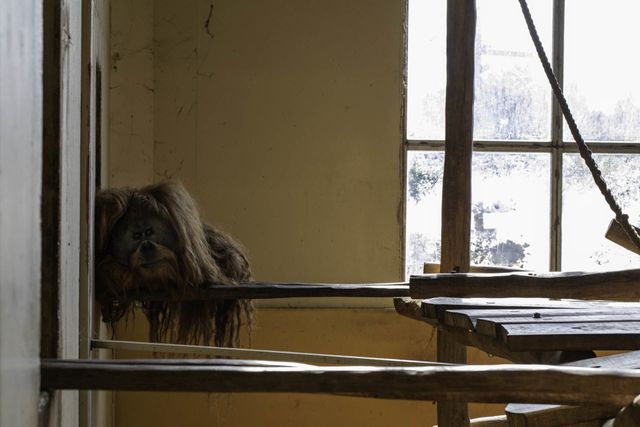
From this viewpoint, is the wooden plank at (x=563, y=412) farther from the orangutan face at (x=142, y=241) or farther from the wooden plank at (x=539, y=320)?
the orangutan face at (x=142, y=241)

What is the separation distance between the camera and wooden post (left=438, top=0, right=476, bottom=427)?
2961 millimetres

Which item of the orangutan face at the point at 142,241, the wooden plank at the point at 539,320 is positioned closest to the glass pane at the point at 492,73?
the orangutan face at the point at 142,241

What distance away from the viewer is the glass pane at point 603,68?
4.25 m

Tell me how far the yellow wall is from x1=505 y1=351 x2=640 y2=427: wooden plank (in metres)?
2.35

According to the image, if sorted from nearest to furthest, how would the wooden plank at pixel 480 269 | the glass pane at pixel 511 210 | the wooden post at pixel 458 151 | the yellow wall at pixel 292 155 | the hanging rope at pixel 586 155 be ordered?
1. the hanging rope at pixel 586 155
2. the wooden post at pixel 458 151
3. the wooden plank at pixel 480 269
4. the yellow wall at pixel 292 155
5. the glass pane at pixel 511 210

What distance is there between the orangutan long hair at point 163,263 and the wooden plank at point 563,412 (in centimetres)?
119

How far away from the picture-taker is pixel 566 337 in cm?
181

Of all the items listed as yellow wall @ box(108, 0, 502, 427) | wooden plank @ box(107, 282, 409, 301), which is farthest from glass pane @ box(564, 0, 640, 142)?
wooden plank @ box(107, 282, 409, 301)

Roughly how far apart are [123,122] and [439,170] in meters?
1.50

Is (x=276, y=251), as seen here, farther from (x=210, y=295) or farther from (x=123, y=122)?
(x=210, y=295)

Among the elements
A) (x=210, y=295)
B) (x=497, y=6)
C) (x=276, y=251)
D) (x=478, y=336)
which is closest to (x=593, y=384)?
(x=478, y=336)

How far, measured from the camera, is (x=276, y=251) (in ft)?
13.4

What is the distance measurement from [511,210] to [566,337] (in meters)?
2.57

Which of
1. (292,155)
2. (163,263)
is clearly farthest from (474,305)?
(292,155)
